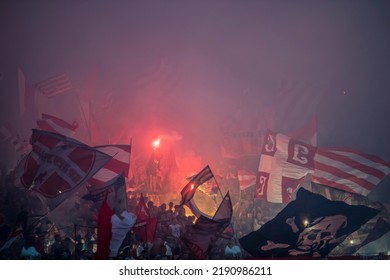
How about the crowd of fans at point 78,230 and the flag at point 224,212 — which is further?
the flag at point 224,212

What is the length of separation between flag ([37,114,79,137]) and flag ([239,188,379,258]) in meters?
4.90

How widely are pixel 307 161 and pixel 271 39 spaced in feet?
9.28

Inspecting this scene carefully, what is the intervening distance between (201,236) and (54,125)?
4.55m

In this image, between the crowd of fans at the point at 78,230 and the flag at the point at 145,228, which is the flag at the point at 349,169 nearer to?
the crowd of fans at the point at 78,230

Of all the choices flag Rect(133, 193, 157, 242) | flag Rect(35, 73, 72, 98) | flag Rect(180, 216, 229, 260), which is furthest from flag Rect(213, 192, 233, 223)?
flag Rect(35, 73, 72, 98)

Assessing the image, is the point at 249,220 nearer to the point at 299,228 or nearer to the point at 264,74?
the point at 299,228

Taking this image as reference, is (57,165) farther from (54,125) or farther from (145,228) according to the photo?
(145,228)

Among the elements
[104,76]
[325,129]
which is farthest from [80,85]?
[325,129]

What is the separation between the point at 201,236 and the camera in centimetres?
843

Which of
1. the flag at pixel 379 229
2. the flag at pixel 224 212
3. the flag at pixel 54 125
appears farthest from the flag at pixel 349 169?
the flag at pixel 54 125

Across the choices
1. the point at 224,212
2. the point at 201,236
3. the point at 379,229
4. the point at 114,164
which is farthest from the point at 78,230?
the point at 379,229

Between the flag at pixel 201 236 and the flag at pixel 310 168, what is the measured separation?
9.21 ft

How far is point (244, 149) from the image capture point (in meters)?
11.7

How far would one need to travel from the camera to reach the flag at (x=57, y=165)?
365 inches
